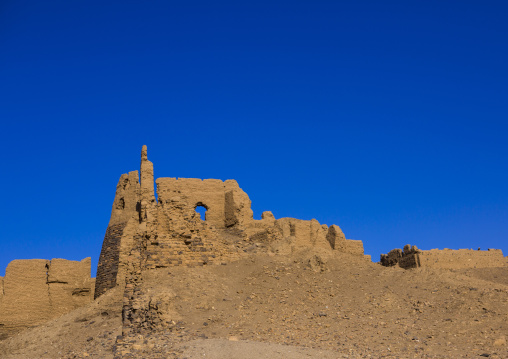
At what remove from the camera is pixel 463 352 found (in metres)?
11.9

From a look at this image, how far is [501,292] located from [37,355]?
13600 millimetres

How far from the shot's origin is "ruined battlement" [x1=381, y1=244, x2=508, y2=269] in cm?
2783

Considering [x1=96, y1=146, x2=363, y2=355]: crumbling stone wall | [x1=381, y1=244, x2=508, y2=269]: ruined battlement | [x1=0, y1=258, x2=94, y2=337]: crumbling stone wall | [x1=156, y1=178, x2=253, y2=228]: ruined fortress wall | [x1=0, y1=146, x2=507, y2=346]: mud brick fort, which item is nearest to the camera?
[x1=96, y1=146, x2=363, y2=355]: crumbling stone wall

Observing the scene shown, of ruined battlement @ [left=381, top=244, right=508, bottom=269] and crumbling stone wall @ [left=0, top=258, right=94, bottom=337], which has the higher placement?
ruined battlement @ [left=381, top=244, right=508, bottom=269]

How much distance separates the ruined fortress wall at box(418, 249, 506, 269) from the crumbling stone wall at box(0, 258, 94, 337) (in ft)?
56.4

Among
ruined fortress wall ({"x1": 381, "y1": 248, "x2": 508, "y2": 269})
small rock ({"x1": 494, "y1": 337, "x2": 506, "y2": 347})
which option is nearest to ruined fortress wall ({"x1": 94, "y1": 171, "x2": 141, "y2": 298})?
small rock ({"x1": 494, "y1": 337, "x2": 506, "y2": 347})

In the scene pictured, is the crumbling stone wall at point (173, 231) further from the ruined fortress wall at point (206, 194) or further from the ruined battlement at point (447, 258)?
the ruined battlement at point (447, 258)

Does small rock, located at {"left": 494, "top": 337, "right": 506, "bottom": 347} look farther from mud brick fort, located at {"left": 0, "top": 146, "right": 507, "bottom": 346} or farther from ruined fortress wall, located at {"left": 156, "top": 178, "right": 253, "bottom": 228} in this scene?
ruined fortress wall, located at {"left": 156, "top": 178, "right": 253, "bottom": 228}

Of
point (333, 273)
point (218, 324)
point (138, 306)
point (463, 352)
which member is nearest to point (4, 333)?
point (138, 306)

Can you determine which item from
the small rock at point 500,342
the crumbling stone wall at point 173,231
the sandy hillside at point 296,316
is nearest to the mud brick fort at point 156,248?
the crumbling stone wall at point 173,231

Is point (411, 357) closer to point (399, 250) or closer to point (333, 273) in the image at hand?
point (333, 273)

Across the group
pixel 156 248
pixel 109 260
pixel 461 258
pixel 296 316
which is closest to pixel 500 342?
pixel 296 316

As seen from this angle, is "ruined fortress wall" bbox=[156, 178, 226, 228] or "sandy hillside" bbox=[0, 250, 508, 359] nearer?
"sandy hillside" bbox=[0, 250, 508, 359]

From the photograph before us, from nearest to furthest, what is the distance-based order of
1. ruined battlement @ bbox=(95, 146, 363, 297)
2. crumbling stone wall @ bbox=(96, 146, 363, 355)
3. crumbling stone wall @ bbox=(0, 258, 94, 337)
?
1. crumbling stone wall @ bbox=(96, 146, 363, 355)
2. ruined battlement @ bbox=(95, 146, 363, 297)
3. crumbling stone wall @ bbox=(0, 258, 94, 337)
